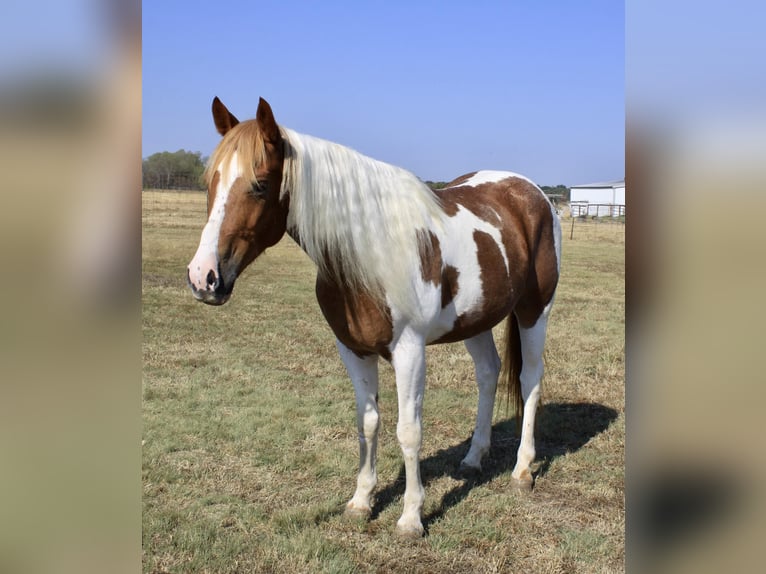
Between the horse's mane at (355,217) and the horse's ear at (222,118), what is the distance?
0.82ft

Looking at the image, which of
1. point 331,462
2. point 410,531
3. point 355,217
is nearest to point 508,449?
point 331,462

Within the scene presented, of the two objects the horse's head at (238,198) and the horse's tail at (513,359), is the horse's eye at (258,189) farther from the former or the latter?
the horse's tail at (513,359)

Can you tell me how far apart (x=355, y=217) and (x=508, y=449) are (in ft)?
8.17

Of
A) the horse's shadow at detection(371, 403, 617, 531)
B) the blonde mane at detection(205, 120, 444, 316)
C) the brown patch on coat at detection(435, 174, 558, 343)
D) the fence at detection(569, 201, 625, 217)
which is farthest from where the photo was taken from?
the fence at detection(569, 201, 625, 217)

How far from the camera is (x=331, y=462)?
400cm

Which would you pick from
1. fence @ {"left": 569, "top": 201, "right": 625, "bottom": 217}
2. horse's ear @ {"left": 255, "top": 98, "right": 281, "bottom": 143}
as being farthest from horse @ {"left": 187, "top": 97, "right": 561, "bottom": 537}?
fence @ {"left": 569, "top": 201, "right": 625, "bottom": 217}

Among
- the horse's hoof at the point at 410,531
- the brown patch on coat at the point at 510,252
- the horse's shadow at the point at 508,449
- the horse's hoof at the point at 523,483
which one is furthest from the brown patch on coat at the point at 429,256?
the horse's hoof at the point at 523,483

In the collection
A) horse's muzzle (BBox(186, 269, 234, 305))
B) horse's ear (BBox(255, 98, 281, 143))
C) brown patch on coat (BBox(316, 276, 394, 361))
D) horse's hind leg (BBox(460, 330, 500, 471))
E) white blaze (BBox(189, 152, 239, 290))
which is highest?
horse's ear (BBox(255, 98, 281, 143))

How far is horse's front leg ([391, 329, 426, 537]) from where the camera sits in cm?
302

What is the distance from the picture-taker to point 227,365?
5977 millimetres

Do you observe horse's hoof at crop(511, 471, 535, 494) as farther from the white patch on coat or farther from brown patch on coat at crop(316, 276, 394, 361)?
brown patch on coat at crop(316, 276, 394, 361)

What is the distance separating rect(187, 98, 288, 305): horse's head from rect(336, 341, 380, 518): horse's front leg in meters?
0.99

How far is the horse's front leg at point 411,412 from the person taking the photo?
9.91 ft
